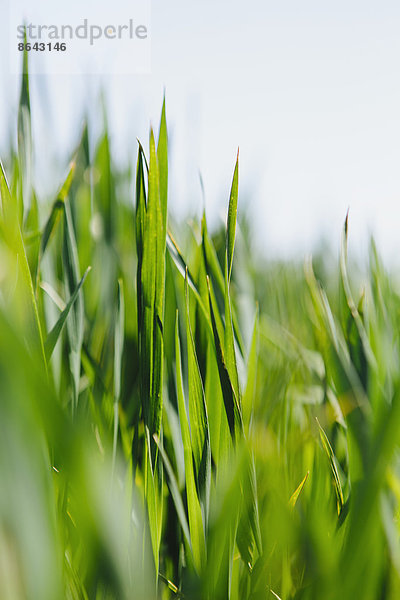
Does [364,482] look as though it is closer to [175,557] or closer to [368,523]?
[368,523]

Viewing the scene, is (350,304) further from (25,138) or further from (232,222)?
(25,138)

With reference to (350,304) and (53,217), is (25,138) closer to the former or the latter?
(53,217)

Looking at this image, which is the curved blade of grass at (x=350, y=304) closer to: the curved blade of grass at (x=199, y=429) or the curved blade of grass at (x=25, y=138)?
the curved blade of grass at (x=199, y=429)

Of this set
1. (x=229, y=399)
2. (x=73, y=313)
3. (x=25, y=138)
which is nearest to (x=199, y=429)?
(x=229, y=399)

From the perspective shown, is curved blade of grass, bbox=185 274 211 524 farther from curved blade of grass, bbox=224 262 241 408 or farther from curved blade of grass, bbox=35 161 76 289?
curved blade of grass, bbox=35 161 76 289

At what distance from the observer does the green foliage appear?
124mm

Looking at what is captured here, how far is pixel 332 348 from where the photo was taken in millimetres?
262

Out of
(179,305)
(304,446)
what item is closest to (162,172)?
(179,305)

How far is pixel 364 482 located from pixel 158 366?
94 millimetres

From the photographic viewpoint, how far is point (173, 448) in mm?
263

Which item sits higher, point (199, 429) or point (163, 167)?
point (163, 167)

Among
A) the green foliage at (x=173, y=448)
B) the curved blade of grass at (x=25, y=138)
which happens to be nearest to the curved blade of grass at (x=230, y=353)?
the green foliage at (x=173, y=448)

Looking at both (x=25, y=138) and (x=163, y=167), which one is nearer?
(x=163, y=167)

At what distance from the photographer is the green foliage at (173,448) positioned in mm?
124
